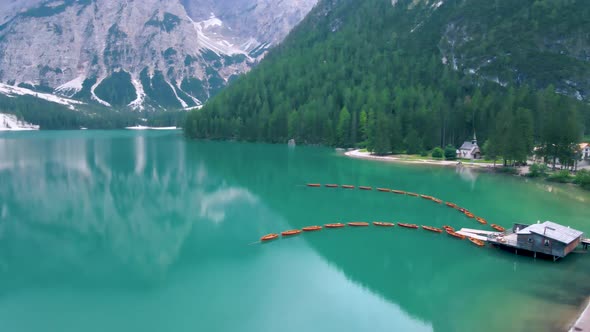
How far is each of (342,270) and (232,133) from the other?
130 metres

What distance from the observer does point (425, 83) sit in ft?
465

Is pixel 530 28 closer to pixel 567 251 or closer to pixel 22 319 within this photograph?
pixel 567 251

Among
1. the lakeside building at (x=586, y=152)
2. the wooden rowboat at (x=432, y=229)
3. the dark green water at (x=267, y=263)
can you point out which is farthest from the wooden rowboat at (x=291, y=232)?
the lakeside building at (x=586, y=152)

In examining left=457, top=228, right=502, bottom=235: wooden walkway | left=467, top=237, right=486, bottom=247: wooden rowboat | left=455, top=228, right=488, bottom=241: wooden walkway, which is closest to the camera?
left=467, top=237, right=486, bottom=247: wooden rowboat

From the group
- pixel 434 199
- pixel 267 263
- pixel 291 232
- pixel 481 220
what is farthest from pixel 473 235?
pixel 267 263

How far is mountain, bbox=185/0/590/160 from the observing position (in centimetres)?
10138

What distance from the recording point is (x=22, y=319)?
78.6ft

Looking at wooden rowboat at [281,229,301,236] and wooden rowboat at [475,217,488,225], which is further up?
wooden rowboat at [475,217,488,225]

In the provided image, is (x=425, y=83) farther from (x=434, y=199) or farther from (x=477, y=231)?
(x=477, y=231)

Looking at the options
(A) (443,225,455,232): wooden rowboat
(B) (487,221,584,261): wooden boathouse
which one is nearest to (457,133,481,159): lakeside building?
(A) (443,225,455,232): wooden rowboat

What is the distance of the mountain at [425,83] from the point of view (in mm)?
101375

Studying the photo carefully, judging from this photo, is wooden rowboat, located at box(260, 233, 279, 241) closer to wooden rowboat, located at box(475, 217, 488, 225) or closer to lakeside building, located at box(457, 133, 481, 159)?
wooden rowboat, located at box(475, 217, 488, 225)

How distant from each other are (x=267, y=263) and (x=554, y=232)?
22.5 m

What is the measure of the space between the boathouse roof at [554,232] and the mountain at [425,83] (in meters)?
45.1
